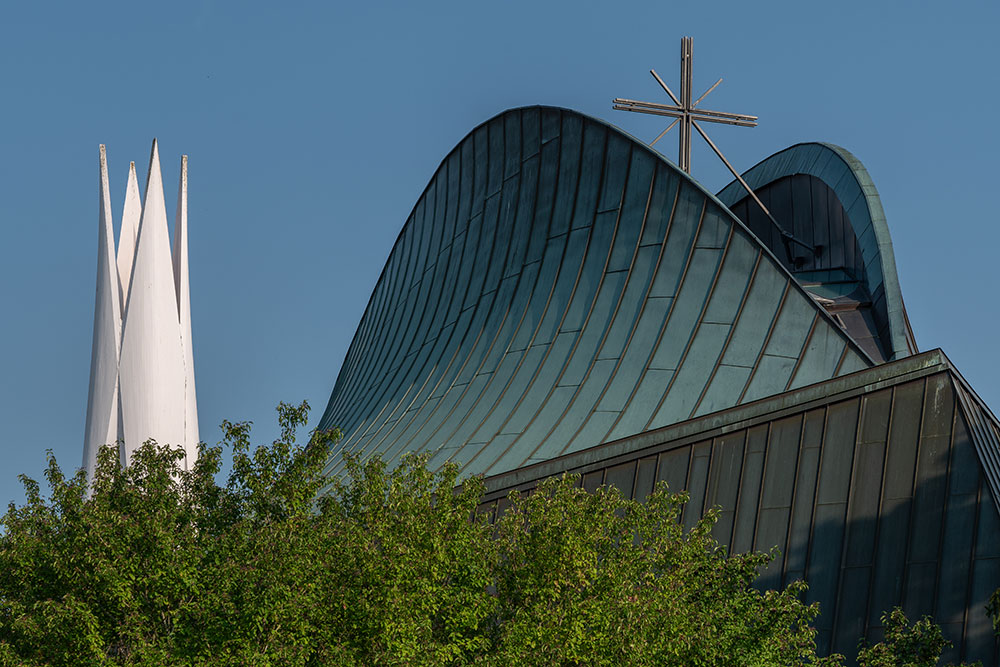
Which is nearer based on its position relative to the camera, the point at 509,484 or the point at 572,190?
the point at 509,484

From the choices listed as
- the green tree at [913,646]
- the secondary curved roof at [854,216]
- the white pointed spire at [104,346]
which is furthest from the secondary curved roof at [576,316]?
the green tree at [913,646]

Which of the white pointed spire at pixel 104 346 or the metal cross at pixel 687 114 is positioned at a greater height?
the metal cross at pixel 687 114

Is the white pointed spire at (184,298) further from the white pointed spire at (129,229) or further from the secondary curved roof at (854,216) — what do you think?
the secondary curved roof at (854,216)

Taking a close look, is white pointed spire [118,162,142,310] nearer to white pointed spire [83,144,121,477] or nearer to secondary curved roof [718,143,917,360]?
white pointed spire [83,144,121,477]

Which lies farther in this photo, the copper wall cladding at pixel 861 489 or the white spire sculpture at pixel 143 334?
the white spire sculpture at pixel 143 334

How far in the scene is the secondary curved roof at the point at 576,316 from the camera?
26.9 meters

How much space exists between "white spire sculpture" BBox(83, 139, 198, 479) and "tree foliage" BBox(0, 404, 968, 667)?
10628 millimetres

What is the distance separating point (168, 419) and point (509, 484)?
25.3ft

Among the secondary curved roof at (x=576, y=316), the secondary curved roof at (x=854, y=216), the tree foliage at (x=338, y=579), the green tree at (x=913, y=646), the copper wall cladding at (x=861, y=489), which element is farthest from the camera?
the secondary curved roof at (x=854, y=216)

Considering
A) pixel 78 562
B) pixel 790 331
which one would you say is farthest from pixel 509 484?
pixel 78 562

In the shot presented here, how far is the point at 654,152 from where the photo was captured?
3070 centimetres

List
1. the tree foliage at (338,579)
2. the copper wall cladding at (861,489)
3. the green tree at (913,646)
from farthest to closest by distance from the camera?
the copper wall cladding at (861,489), the green tree at (913,646), the tree foliage at (338,579)

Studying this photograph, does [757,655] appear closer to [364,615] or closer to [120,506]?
[364,615]

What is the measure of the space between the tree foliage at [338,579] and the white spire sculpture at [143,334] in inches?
418
